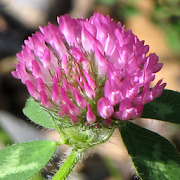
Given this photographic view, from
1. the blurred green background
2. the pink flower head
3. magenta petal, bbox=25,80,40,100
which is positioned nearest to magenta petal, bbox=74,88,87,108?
the pink flower head

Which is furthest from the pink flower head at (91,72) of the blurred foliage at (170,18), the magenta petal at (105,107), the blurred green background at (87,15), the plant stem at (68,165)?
the blurred foliage at (170,18)

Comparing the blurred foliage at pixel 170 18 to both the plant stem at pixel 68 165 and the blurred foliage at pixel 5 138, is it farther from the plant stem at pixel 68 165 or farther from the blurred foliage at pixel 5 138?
the plant stem at pixel 68 165

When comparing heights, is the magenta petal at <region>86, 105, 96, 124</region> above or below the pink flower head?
below

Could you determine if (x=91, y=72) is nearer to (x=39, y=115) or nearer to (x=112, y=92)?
(x=112, y=92)

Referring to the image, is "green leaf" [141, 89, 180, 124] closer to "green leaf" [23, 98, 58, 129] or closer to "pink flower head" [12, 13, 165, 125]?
"pink flower head" [12, 13, 165, 125]

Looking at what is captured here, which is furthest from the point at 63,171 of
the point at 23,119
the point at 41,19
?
the point at 41,19

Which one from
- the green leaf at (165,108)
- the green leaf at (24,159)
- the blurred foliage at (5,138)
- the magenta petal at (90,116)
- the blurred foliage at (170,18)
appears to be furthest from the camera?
the blurred foliage at (170,18)
